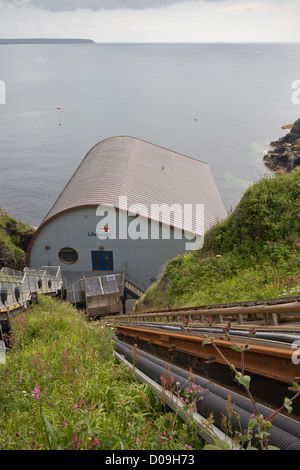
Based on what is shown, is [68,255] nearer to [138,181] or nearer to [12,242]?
[138,181]

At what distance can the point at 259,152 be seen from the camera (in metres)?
60.9

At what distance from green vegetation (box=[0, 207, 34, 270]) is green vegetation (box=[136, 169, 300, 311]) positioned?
58.4ft

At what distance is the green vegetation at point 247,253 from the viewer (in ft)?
34.3

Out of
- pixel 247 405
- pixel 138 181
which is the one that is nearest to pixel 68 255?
pixel 138 181

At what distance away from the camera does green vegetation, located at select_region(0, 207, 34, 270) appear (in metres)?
28.3

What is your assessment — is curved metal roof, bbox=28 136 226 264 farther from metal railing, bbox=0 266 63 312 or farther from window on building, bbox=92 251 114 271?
metal railing, bbox=0 266 63 312

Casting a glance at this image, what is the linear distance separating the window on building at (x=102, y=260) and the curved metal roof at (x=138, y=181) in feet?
11.1

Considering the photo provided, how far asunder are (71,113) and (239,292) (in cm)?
9530

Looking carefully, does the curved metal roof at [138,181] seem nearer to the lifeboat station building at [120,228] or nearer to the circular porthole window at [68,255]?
the lifeboat station building at [120,228]

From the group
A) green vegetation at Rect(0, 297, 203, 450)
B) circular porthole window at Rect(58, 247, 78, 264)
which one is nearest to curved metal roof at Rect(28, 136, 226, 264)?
circular porthole window at Rect(58, 247, 78, 264)

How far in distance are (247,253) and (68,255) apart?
49.7 ft

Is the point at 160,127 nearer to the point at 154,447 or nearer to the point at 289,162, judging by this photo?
the point at 289,162

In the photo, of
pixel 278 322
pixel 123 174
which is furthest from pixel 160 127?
pixel 278 322

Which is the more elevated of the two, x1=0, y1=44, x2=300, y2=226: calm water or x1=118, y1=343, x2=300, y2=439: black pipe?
x1=0, y1=44, x2=300, y2=226: calm water
